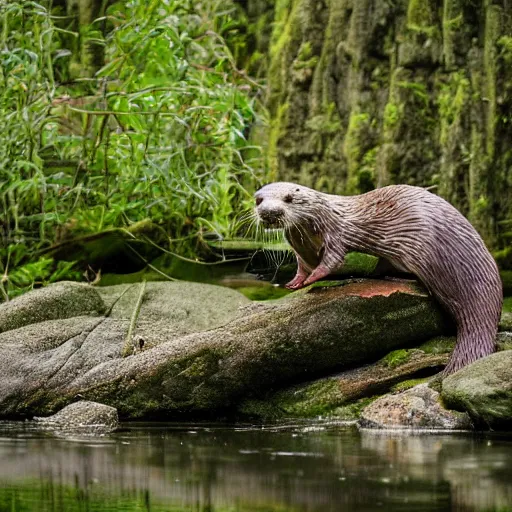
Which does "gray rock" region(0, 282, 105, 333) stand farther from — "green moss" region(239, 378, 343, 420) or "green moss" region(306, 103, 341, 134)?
"green moss" region(306, 103, 341, 134)

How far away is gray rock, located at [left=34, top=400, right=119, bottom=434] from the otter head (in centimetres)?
168

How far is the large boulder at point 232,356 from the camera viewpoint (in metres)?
7.00

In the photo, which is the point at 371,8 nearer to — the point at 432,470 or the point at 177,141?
the point at 177,141

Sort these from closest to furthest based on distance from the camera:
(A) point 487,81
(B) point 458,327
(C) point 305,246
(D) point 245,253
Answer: (B) point 458,327, (C) point 305,246, (A) point 487,81, (D) point 245,253

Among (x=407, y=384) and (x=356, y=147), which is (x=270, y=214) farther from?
(x=356, y=147)

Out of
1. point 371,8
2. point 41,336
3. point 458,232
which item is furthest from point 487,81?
point 41,336

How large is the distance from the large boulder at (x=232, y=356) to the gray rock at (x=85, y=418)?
0.38 m

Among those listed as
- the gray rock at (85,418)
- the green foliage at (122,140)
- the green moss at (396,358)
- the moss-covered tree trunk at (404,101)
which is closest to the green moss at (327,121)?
the moss-covered tree trunk at (404,101)

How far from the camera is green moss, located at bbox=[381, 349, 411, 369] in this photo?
707 cm

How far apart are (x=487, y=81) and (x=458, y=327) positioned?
2.74 metres

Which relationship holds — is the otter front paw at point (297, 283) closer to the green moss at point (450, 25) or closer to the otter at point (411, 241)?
the otter at point (411, 241)

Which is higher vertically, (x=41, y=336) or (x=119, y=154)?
(x=119, y=154)

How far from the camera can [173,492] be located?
4.03 metres

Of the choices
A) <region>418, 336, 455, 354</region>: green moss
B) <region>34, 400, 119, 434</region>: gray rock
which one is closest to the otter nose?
<region>418, 336, 455, 354</region>: green moss
